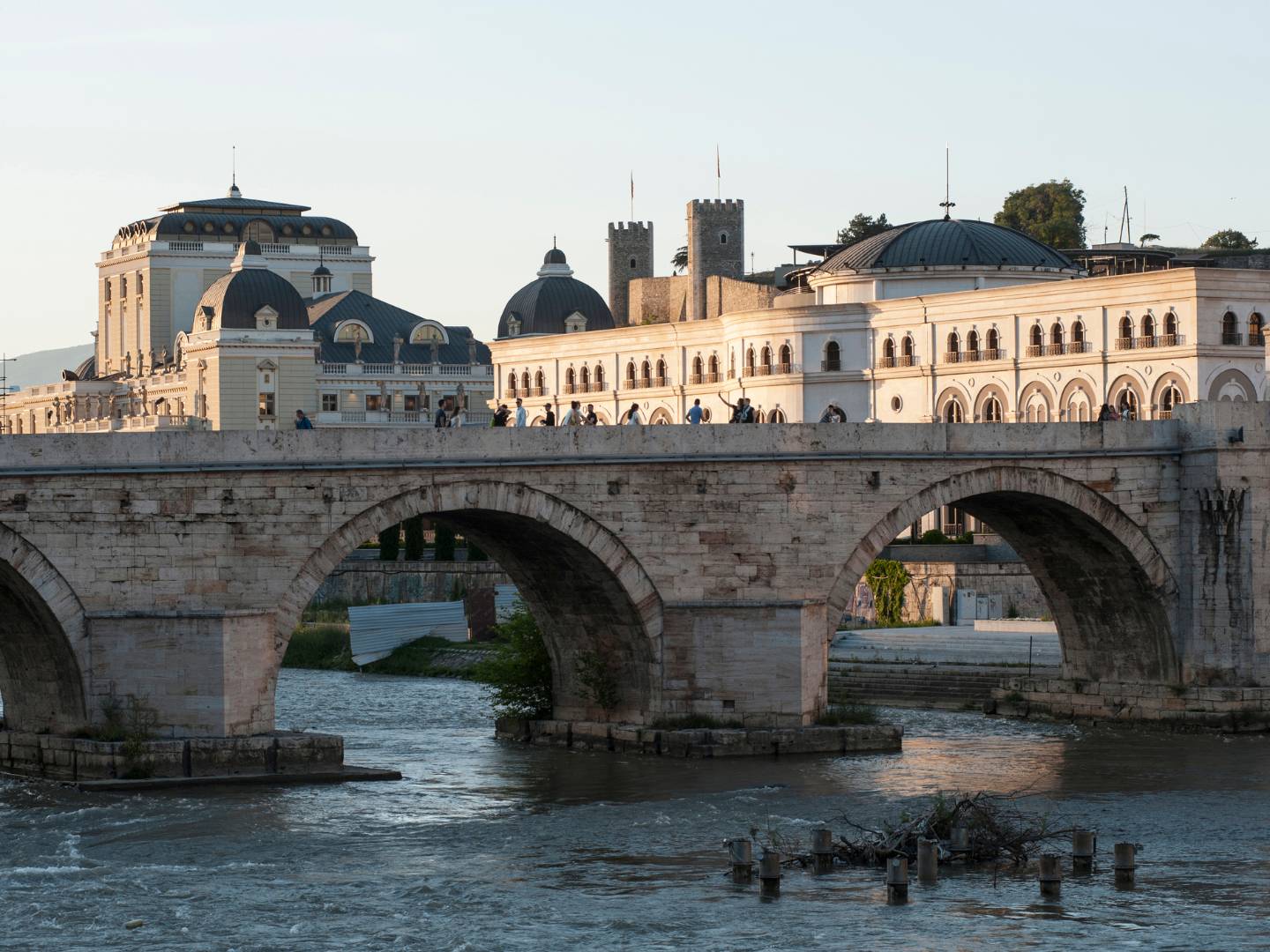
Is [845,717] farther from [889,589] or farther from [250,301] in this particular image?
[250,301]

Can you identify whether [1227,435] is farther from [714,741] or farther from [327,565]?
[327,565]

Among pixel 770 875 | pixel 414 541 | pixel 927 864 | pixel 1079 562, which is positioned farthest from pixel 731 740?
pixel 414 541

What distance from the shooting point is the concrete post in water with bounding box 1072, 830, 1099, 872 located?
2675cm

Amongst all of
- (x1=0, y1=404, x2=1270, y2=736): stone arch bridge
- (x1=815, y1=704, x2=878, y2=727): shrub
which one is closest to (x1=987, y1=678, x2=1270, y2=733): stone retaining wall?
(x1=0, y1=404, x2=1270, y2=736): stone arch bridge

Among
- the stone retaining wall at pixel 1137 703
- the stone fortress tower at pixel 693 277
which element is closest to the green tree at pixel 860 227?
the stone fortress tower at pixel 693 277

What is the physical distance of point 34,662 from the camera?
32406mm

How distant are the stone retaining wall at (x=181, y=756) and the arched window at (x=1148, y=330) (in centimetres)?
3731

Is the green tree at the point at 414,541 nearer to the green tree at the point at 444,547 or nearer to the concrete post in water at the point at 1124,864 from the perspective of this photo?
the green tree at the point at 444,547

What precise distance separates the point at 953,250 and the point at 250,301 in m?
34.9

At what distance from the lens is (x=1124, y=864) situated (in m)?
26.2

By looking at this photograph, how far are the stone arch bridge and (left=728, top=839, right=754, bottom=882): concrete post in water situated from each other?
26.8ft

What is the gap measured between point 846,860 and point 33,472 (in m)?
11.3

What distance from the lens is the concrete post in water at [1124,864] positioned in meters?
26.1

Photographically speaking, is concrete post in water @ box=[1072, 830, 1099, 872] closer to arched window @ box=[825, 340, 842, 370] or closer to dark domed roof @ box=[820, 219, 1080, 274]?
dark domed roof @ box=[820, 219, 1080, 274]
